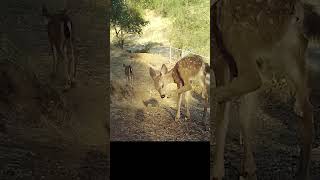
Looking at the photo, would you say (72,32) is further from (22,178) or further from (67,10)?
(22,178)

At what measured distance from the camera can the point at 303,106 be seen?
20.6 feet

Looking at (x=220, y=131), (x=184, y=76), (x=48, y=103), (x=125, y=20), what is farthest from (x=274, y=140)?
(x=125, y=20)

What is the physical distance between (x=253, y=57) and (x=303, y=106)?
851 mm

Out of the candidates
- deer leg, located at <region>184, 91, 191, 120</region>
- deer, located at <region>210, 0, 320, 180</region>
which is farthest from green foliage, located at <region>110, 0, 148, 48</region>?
deer, located at <region>210, 0, 320, 180</region>

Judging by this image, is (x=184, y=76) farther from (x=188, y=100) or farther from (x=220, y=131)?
(x=220, y=131)

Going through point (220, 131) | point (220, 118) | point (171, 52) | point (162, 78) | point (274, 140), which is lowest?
point (274, 140)

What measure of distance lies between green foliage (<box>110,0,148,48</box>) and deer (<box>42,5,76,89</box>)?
3.12 meters

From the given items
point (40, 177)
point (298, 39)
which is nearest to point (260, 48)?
point (298, 39)

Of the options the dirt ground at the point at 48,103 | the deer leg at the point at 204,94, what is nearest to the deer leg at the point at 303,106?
the dirt ground at the point at 48,103

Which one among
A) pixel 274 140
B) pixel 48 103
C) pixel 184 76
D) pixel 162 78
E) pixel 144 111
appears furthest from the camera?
pixel 184 76

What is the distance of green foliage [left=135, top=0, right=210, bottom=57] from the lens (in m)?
9.48

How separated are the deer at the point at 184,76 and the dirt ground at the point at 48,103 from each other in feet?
10.1

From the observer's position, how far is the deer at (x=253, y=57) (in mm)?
6168

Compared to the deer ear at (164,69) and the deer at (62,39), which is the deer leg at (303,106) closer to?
the deer at (62,39)
